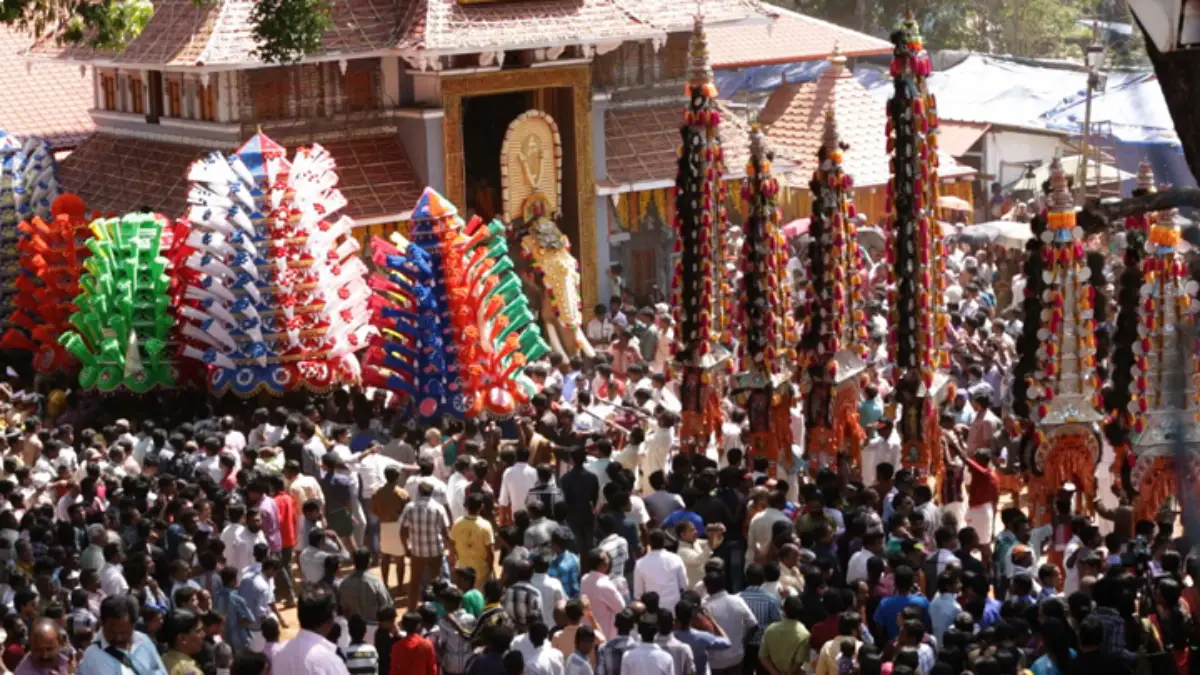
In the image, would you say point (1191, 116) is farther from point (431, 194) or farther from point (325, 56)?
point (325, 56)

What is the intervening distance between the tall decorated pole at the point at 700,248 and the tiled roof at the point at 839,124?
10702 millimetres

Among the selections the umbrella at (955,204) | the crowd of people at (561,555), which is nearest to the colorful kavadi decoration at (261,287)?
the crowd of people at (561,555)

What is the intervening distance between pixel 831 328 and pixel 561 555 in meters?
4.83

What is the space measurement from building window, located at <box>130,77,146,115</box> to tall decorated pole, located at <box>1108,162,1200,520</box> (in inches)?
565

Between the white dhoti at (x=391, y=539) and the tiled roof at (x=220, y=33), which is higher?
the tiled roof at (x=220, y=33)

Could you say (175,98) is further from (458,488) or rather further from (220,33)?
(458,488)

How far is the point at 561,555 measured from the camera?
1219cm

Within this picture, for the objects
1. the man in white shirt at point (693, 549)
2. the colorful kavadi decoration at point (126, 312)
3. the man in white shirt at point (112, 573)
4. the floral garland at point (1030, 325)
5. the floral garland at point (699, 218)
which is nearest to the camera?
the man in white shirt at point (112, 573)

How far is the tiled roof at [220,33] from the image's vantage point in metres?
22.7

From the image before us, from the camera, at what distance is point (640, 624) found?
34.0 ft

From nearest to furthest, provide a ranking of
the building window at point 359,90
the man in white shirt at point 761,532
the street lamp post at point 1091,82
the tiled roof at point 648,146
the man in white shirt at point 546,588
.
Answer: the street lamp post at point 1091,82
the man in white shirt at point 546,588
the man in white shirt at point 761,532
the building window at point 359,90
the tiled roof at point 648,146

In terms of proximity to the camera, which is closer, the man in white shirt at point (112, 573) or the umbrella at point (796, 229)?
the man in white shirt at point (112, 573)

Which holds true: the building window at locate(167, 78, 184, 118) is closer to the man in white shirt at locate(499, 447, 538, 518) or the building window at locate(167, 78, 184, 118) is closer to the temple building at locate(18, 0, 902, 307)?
the temple building at locate(18, 0, 902, 307)

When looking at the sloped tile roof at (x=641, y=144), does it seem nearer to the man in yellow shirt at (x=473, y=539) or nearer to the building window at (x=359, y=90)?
the building window at (x=359, y=90)
